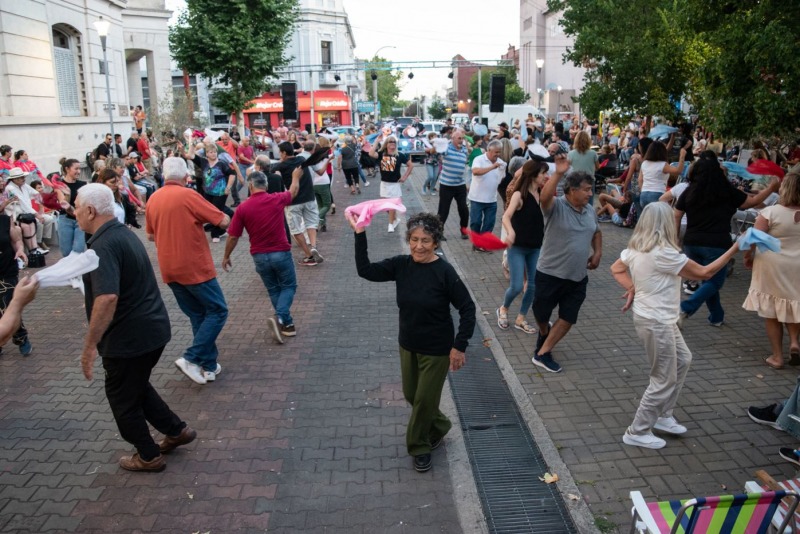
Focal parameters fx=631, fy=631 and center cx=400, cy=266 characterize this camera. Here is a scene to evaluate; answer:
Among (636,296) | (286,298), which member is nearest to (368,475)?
(636,296)

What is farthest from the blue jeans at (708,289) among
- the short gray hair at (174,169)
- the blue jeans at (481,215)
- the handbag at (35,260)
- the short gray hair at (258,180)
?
the handbag at (35,260)

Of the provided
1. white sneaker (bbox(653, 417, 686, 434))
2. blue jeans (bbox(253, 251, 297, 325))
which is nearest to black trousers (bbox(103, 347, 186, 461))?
blue jeans (bbox(253, 251, 297, 325))

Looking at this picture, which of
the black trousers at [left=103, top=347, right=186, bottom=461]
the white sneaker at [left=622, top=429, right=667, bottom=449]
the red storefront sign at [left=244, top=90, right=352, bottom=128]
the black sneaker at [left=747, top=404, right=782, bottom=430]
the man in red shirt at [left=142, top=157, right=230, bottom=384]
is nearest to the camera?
the black trousers at [left=103, top=347, right=186, bottom=461]

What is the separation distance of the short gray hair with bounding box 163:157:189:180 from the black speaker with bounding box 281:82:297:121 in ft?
82.2

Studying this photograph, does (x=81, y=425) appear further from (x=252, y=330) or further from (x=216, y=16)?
(x=216, y=16)

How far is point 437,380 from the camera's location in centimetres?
415

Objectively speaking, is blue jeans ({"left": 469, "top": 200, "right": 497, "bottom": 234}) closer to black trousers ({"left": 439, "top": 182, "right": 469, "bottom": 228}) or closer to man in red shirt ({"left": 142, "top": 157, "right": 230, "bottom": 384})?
black trousers ({"left": 439, "top": 182, "right": 469, "bottom": 228})

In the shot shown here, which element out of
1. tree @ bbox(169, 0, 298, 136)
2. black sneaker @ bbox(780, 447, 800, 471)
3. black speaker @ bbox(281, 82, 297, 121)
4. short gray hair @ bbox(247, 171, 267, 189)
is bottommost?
black sneaker @ bbox(780, 447, 800, 471)

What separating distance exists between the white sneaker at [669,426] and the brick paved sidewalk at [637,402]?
0.07 meters

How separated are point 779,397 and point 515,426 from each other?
2268mm

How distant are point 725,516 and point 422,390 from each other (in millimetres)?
1876

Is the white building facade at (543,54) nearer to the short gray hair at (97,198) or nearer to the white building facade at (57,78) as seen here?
the white building facade at (57,78)

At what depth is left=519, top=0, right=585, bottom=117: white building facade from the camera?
5816cm

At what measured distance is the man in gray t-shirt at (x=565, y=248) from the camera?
18.3ft
